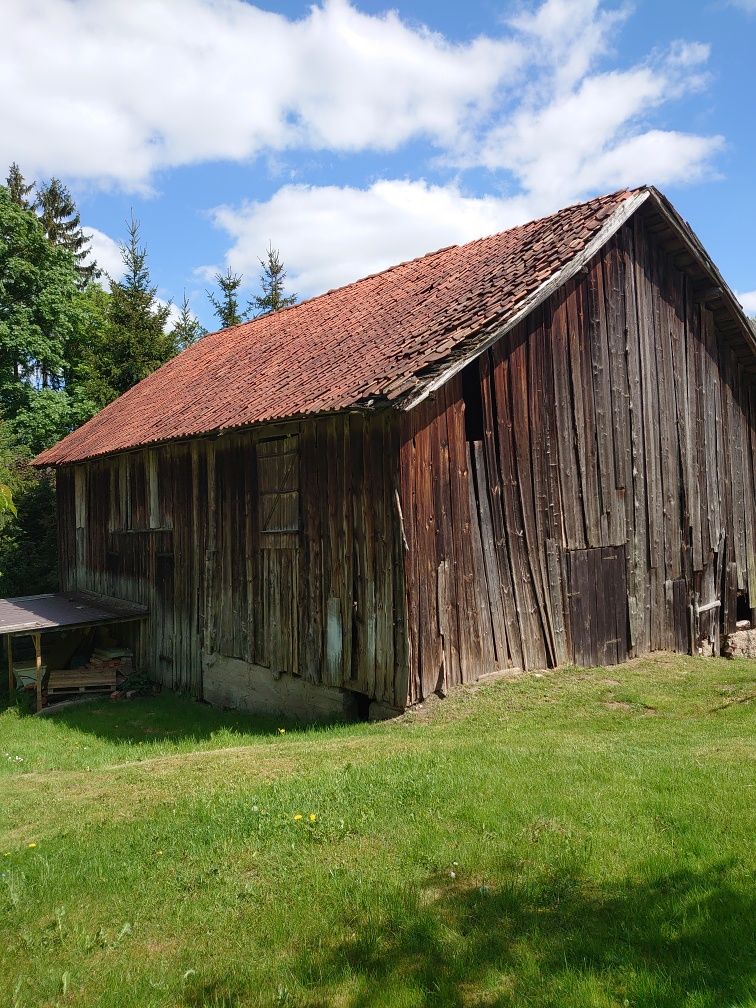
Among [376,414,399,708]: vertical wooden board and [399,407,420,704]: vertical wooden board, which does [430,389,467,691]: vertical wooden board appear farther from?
[376,414,399,708]: vertical wooden board

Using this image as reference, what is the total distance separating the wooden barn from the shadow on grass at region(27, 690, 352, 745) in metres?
0.40

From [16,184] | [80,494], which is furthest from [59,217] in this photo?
[80,494]

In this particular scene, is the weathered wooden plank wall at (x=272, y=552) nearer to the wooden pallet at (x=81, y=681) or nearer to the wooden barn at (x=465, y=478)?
the wooden barn at (x=465, y=478)

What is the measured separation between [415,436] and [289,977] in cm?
648

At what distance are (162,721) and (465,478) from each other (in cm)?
643

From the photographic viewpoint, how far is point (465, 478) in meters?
10.2


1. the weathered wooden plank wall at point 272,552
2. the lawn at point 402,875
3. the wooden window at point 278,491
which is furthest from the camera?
the wooden window at point 278,491

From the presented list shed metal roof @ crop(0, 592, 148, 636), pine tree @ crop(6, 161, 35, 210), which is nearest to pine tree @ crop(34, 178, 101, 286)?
pine tree @ crop(6, 161, 35, 210)

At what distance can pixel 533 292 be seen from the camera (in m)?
10.1

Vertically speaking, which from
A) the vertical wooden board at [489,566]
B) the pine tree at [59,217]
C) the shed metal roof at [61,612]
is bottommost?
the shed metal roof at [61,612]

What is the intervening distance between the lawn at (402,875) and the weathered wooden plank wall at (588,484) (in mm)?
2358

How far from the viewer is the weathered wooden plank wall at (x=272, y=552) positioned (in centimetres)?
981

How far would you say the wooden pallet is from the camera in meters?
15.5

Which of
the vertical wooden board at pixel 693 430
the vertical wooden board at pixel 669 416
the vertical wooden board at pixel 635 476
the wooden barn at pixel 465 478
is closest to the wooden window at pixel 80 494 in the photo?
the wooden barn at pixel 465 478
